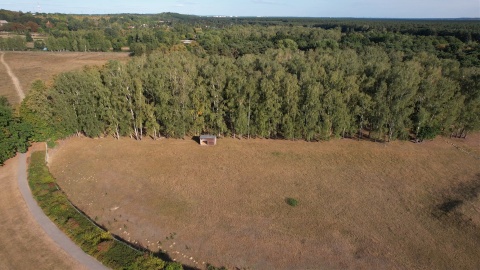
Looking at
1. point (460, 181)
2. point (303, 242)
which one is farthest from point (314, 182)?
point (460, 181)

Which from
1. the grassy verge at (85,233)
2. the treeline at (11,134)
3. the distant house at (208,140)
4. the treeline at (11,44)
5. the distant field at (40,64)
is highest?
the treeline at (11,44)

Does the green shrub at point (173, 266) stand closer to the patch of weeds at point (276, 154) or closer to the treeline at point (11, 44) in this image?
the patch of weeds at point (276, 154)

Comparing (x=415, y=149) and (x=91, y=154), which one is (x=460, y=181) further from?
(x=91, y=154)

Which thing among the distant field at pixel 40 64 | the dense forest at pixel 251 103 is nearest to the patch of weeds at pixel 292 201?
the dense forest at pixel 251 103

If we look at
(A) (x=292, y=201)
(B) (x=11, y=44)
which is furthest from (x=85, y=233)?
(B) (x=11, y=44)

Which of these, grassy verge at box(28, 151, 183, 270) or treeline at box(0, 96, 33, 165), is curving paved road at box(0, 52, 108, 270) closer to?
grassy verge at box(28, 151, 183, 270)

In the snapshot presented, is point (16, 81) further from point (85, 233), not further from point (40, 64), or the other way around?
point (85, 233)
